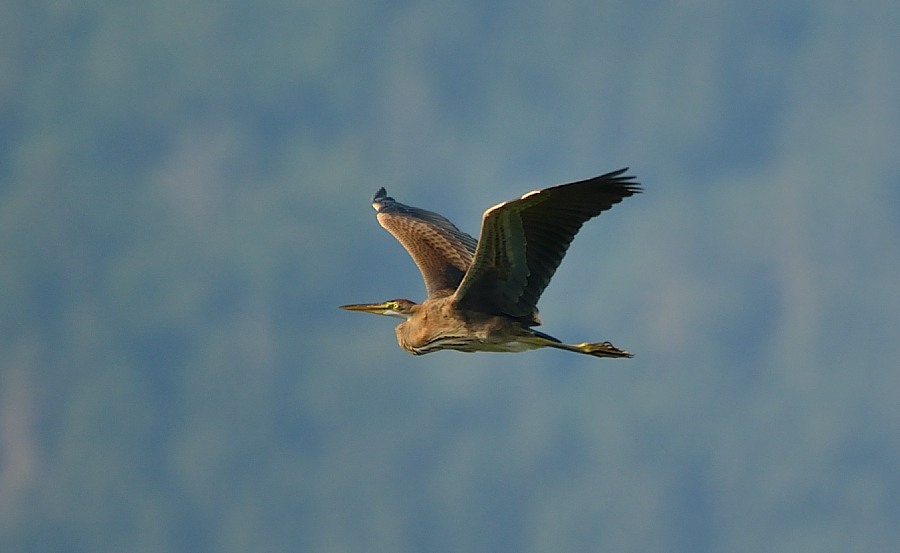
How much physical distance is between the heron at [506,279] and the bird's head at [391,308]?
0.04 ft

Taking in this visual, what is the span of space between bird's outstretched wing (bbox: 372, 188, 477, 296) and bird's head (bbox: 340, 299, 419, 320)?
1.49 feet

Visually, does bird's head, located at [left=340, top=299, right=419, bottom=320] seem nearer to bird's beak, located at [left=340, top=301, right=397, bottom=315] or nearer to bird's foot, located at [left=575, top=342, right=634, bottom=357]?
bird's beak, located at [left=340, top=301, right=397, bottom=315]

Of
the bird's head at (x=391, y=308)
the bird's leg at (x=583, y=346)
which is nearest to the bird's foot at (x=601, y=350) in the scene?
the bird's leg at (x=583, y=346)

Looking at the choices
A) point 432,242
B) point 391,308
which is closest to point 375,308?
point 391,308

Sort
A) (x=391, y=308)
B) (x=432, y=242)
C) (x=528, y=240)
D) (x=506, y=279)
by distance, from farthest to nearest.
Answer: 1. (x=432, y=242)
2. (x=391, y=308)
3. (x=506, y=279)
4. (x=528, y=240)

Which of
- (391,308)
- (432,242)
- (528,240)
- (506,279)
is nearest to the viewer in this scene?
(528,240)

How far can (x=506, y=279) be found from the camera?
591 inches

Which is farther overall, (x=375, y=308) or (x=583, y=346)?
(x=375, y=308)

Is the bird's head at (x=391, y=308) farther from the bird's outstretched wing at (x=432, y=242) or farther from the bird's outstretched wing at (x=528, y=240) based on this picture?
the bird's outstretched wing at (x=528, y=240)

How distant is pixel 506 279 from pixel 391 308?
7.73ft

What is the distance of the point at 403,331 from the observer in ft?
54.5

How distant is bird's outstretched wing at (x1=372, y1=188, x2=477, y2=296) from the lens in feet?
57.9

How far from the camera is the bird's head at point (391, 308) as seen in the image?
16.7 metres

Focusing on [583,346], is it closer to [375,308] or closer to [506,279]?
Answer: [506,279]
